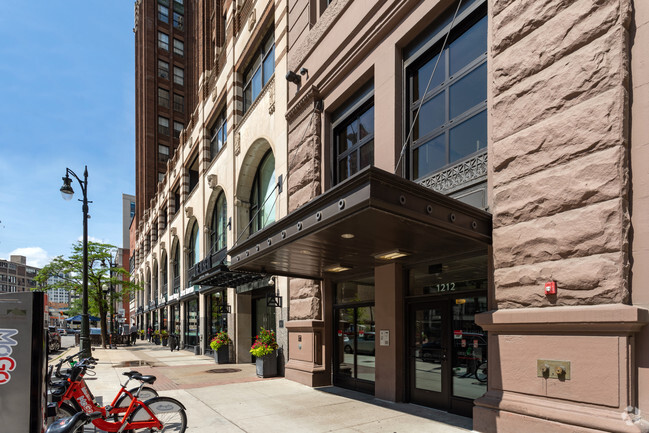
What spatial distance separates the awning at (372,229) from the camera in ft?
20.2

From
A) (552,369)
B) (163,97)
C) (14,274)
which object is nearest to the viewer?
(552,369)

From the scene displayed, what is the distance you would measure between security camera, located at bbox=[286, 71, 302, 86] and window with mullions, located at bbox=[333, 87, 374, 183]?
2.10 metres

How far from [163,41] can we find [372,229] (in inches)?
2261

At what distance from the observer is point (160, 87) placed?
2104 inches

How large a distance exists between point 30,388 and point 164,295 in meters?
33.2

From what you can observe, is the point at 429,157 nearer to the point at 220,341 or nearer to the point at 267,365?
the point at 267,365

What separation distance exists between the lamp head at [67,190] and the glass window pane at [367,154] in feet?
41.7

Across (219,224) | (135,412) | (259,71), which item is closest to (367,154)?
(135,412)

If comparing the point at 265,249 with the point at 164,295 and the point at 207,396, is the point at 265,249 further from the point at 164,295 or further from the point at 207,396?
the point at 164,295

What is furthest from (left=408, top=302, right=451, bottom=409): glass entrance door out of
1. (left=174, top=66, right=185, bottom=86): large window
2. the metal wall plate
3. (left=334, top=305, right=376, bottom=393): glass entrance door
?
(left=174, top=66, right=185, bottom=86): large window

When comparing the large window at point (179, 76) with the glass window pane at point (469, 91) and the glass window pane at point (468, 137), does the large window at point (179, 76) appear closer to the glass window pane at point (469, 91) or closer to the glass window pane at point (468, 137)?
the glass window pane at point (469, 91)

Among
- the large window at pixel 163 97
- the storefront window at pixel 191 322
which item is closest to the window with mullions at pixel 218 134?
the storefront window at pixel 191 322

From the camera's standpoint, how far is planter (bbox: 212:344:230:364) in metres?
18.2

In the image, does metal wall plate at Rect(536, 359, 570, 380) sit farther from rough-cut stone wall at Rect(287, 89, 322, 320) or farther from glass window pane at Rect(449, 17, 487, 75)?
rough-cut stone wall at Rect(287, 89, 322, 320)
